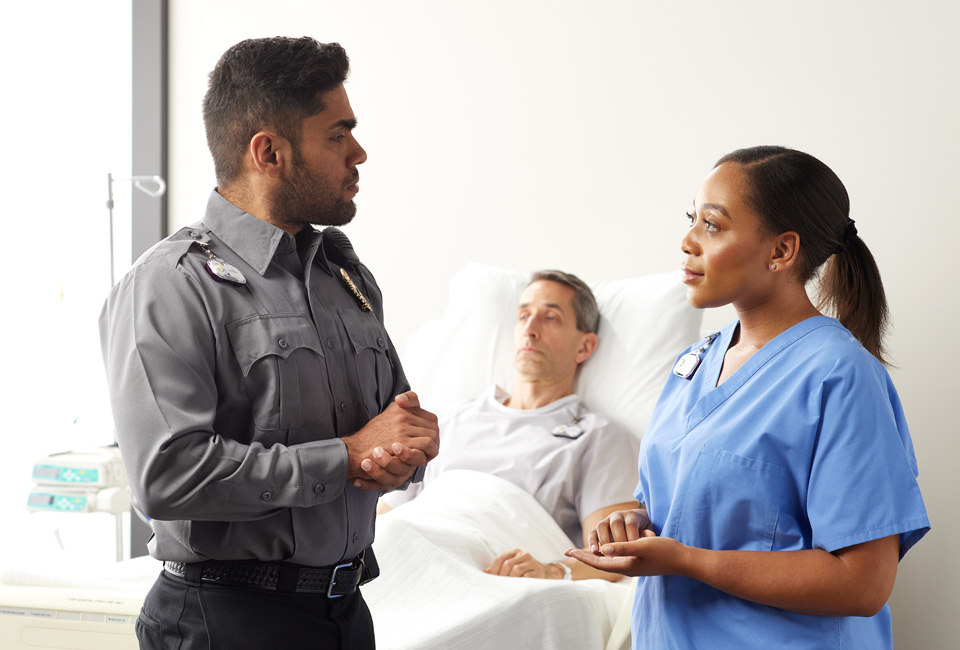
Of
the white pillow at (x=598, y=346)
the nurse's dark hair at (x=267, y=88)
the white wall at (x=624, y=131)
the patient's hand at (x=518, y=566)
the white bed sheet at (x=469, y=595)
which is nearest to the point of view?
the nurse's dark hair at (x=267, y=88)

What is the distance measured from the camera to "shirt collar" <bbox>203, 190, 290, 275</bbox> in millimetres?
1128

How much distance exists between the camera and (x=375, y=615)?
5.07 ft

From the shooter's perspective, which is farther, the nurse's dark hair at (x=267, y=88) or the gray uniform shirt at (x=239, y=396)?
the nurse's dark hair at (x=267, y=88)

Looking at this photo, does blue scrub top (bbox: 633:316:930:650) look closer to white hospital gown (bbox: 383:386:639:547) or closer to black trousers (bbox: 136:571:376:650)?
black trousers (bbox: 136:571:376:650)

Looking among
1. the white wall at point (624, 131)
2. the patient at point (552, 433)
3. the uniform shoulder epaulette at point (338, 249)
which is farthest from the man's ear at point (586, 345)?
the uniform shoulder epaulette at point (338, 249)

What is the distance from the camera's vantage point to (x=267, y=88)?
1.12 m

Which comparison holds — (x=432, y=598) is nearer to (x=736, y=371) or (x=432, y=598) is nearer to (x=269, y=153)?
(x=736, y=371)

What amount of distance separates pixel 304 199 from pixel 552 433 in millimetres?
1253

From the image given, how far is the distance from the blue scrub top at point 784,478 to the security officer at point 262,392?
0.36 m

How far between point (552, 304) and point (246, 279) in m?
1.37

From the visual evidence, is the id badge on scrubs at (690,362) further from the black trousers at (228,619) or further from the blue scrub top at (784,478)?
the black trousers at (228,619)

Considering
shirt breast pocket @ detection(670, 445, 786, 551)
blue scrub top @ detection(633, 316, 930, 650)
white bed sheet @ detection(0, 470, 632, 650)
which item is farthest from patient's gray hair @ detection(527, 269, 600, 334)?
shirt breast pocket @ detection(670, 445, 786, 551)

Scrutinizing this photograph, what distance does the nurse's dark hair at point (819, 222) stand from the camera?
1.13 metres

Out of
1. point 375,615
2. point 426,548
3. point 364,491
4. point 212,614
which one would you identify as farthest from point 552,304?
point 212,614
